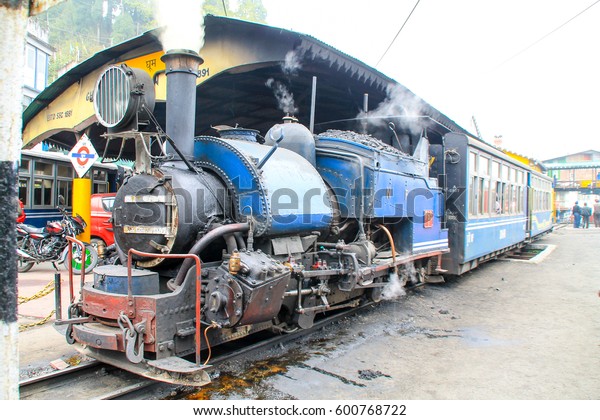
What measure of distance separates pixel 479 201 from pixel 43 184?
11413mm

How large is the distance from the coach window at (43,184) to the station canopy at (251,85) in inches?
37.0

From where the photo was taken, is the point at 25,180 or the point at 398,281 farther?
the point at 25,180

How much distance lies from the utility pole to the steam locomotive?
5.33 feet

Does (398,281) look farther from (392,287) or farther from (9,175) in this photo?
(9,175)

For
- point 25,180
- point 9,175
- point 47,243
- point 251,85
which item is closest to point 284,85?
point 251,85

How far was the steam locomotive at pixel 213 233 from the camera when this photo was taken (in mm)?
3773

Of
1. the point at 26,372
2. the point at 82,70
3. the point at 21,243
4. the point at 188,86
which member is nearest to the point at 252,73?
the point at 82,70

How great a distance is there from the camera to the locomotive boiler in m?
3.75

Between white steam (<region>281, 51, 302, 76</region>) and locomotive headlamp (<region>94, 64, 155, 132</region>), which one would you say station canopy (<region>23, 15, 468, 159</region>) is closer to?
white steam (<region>281, 51, 302, 76</region>)

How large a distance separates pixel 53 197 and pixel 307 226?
10.7 meters

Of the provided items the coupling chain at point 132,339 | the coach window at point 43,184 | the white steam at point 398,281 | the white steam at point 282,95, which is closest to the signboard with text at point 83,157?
the white steam at point 282,95

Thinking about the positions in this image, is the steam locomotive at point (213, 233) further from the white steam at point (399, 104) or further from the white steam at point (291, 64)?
the white steam at point (399, 104)

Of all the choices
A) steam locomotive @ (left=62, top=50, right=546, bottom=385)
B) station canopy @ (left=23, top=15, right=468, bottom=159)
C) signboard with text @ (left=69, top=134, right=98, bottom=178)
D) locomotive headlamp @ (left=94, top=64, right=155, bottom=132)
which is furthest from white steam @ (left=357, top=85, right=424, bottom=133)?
locomotive headlamp @ (left=94, top=64, right=155, bottom=132)

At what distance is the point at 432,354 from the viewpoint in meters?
5.08
